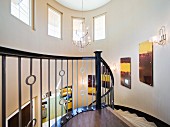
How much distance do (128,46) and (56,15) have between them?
149 inches

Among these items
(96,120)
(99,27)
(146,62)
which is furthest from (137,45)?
(96,120)

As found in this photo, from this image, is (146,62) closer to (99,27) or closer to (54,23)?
(99,27)

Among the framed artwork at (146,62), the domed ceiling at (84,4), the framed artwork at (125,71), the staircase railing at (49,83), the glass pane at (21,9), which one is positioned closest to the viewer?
the staircase railing at (49,83)

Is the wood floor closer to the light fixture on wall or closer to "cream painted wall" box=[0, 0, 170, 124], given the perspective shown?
"cream painted wall" box=[0, 0, 170, 124]

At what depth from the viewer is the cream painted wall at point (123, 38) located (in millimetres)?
2951

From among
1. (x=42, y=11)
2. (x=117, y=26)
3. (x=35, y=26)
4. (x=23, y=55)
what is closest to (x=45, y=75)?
(x=35, y=26)

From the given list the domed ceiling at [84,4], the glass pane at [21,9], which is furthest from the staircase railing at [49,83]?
the domed ceiling at [84,4]

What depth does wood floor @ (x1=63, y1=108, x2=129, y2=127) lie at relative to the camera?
167 cm

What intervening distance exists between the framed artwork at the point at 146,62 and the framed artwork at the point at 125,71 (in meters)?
0.73

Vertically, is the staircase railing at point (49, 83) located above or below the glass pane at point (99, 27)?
below

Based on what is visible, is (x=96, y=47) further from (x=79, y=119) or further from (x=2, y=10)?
(x=79, y=119)

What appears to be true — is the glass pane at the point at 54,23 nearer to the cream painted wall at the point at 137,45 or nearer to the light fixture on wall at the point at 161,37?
the cream painted wall at the point at 137,45

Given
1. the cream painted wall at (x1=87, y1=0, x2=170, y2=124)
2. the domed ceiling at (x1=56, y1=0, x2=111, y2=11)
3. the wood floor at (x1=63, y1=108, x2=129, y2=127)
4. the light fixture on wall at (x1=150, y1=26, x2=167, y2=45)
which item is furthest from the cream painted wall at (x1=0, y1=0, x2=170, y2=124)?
the wood floor at (x1=63, y1=108, x2=129, y2=127)

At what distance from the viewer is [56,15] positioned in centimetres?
619
